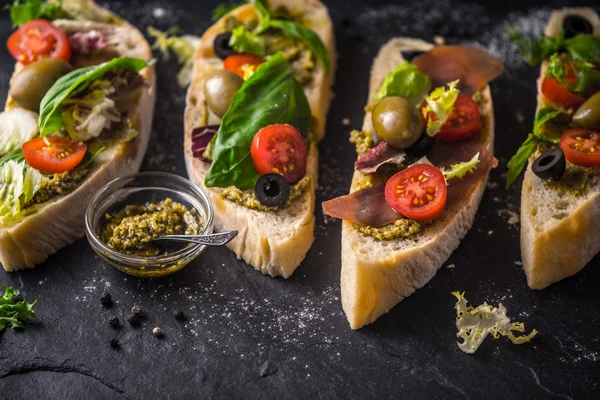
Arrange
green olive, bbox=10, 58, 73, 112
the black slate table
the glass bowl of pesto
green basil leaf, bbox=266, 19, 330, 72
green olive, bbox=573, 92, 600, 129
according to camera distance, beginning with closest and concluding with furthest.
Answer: the black slate table → the glass bowl of pesto → green olive, bbox=573, 92, 600, 129 → green olive, bbox=10, 58, 73, 112 → green basil leaf, bbox=266, 19, 330, 72

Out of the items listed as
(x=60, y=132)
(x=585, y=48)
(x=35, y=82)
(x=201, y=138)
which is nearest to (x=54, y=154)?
(x=60, y=132)

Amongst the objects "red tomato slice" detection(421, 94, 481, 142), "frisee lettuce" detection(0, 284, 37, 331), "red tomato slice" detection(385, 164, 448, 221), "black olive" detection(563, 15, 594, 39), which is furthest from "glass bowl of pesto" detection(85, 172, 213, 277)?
"black olive" detection(563, 15, 594, 39)

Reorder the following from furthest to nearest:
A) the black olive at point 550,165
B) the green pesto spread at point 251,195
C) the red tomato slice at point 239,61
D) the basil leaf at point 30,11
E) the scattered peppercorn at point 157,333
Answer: the basil leaf at point 30,11
the red tomato slice at point 239,61
the green pesto spread at point 251,195
the black olive at point 550,165
the scattered peppercorn at point 157,333

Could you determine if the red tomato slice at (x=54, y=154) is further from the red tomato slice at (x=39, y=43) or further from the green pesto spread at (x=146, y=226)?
the red tomato slice at (x=39, y=43)

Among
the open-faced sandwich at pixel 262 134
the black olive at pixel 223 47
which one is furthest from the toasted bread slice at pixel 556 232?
the black olive at pixel 223 47

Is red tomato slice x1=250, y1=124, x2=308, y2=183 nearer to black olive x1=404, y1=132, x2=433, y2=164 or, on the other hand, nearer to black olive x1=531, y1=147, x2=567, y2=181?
black olive x1=404, y1=132, x2=433, y2=164

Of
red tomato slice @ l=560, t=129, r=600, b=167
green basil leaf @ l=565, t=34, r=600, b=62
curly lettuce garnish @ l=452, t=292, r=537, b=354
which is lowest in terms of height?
curly lettuce garnish @ l=452, t=292, r=537, b=354
